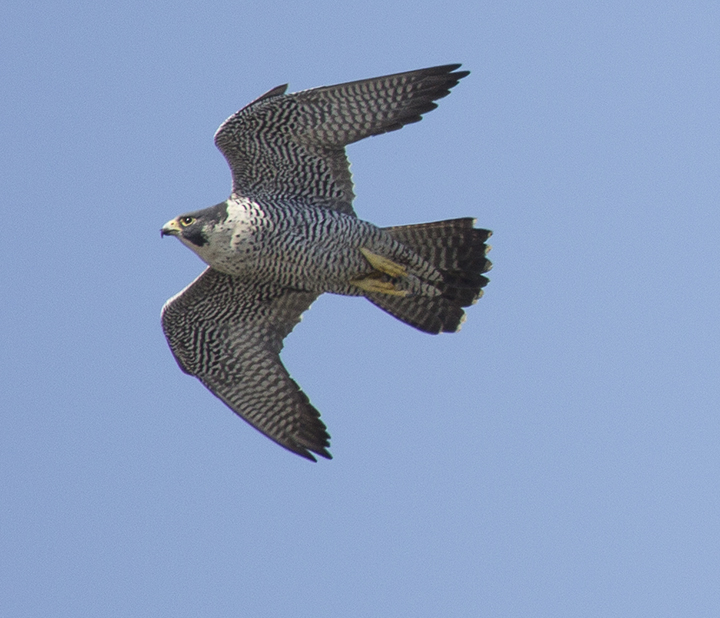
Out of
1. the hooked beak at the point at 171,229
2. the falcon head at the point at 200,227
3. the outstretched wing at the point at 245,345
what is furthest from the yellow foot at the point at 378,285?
the hooked beak at the point at 171,229

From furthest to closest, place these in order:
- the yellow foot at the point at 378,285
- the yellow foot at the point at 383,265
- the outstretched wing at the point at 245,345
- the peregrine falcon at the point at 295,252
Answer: the outstretched wing at the point at 245,345 → the yellow foot at the point at 378,285 → the yellow foot at the point at 383,265 → the peregrine falcon at the point at 295,252

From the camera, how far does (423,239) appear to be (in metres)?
15.6

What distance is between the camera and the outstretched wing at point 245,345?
631 inches

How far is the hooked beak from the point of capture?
49.3 feet

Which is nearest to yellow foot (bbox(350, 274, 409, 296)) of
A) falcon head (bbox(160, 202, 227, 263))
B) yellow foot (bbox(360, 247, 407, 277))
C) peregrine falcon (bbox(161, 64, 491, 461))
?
peregrine falcon (bbox(161, 64, 491, 461))

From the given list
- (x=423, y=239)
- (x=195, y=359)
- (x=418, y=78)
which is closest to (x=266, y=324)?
(x=195, y=359)

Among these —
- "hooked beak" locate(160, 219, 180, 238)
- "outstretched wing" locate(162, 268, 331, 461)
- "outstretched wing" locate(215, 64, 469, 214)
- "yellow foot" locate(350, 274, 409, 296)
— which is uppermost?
"outstretched wing" locate(215, 64, 469, 214)

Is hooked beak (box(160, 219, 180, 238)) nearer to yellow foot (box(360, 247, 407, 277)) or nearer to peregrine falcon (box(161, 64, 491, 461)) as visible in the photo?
peregrine falcon (box(161, 64, 491, 461))

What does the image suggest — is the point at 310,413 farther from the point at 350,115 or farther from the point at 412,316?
the point at 350,115

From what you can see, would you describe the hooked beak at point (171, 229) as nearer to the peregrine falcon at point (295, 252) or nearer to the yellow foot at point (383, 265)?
the peregrine falcon at point (295, 252)

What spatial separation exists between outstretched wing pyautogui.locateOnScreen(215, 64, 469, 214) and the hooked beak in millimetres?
803

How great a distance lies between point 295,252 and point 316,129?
1350 mm

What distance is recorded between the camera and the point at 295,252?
15117 mm

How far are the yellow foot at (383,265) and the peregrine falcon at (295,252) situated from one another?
0.04 feet
